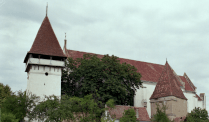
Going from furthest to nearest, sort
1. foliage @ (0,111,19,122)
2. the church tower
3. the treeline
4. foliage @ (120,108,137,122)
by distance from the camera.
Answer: the church tower
foliage @ (120,108,137,122)
the treeline
foliage @ (0,111,19,122)

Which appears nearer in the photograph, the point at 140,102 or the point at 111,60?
the point at 111,60

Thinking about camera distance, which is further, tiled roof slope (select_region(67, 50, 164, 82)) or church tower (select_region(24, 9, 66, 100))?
tiled roof slope (select_region(67, 50, 164, 82))

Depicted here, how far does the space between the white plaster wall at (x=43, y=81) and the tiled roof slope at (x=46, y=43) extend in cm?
200

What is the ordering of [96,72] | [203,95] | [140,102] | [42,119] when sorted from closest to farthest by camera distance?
[42,119] < [96,72] < [140,102] < [203,95]

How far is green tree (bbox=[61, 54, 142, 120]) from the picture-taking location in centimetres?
3438

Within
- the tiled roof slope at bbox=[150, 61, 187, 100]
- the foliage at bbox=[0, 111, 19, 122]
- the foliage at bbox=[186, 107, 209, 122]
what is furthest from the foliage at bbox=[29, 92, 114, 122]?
the foliage at bbox=[186, 107, 209, 122]

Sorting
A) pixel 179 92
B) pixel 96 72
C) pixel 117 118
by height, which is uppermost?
pixel 96 72

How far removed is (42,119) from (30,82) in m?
6.37

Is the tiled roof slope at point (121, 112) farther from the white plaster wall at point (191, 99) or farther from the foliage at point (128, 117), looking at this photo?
the white plaster wall at point (191, 99)

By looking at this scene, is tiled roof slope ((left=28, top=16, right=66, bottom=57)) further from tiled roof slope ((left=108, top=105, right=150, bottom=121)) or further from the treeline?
tiled roof slope ((left=108, top=105, right=150, bottom=121))

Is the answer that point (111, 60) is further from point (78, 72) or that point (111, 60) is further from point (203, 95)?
point (203, 95)

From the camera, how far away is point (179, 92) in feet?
125

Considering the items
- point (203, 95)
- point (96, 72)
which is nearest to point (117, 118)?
point (96, 72)

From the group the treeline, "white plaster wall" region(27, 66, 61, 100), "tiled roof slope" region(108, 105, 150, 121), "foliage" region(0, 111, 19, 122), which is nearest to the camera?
"foliage" region(0, 111, 19, 122)
